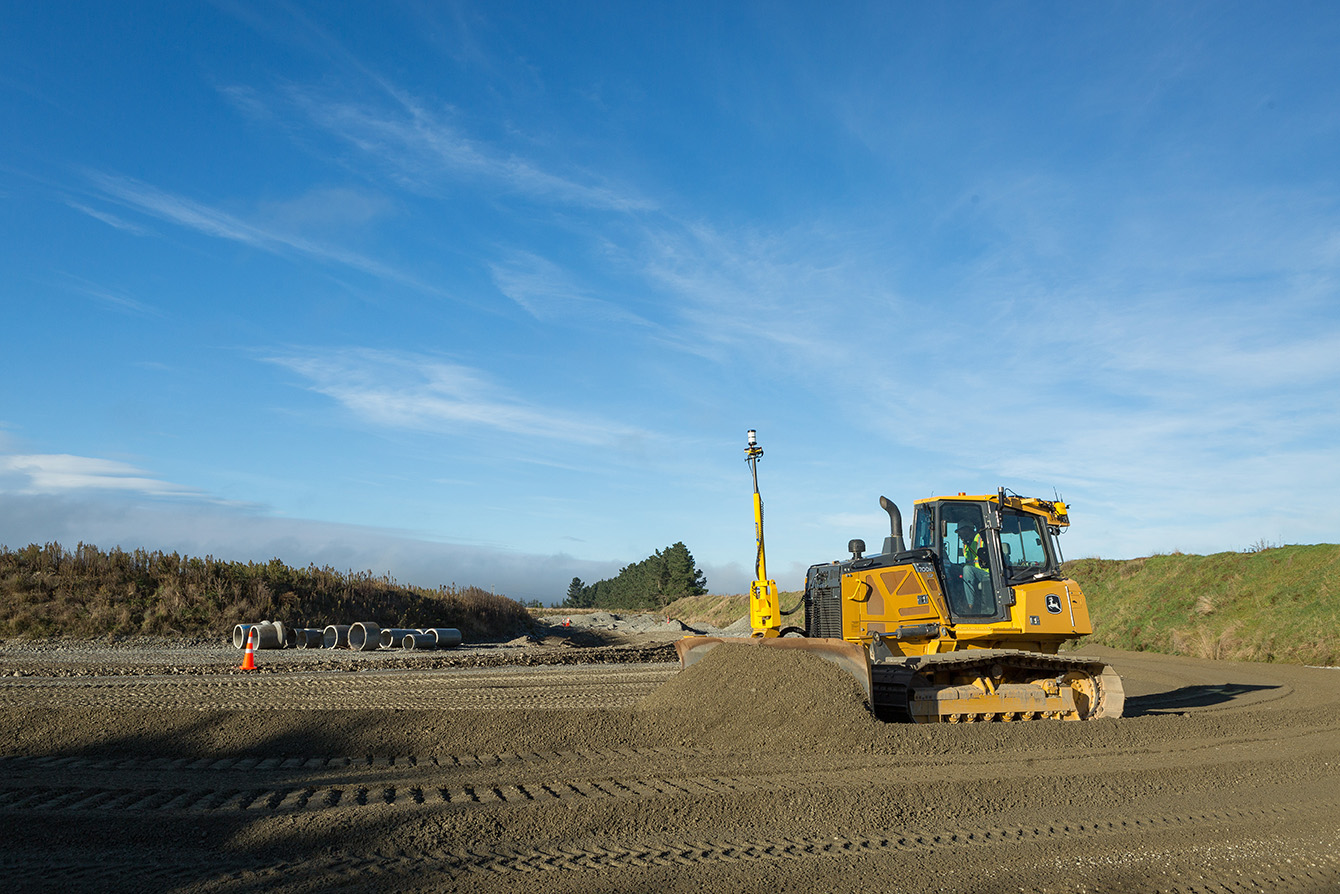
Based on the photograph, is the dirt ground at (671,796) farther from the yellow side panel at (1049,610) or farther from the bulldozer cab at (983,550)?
the bulldozer cab at (983,550)

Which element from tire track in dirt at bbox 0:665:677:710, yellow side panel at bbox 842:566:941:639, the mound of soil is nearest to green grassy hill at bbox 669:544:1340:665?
yellow side panel at bbox 842:566:941:639

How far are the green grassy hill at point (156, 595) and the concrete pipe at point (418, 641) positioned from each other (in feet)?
10.8

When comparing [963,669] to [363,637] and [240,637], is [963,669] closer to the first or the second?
[363,637]

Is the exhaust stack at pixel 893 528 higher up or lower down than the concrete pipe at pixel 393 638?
higher up

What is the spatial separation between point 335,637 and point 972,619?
54.9 ft

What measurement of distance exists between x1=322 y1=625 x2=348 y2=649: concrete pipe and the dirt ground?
33.3ft

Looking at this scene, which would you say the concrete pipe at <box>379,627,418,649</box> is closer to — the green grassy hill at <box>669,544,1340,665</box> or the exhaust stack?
the exhaust stack

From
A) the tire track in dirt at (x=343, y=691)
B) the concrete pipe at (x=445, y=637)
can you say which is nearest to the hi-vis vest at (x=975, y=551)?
the tire track in dirt at (x=343, y=691)

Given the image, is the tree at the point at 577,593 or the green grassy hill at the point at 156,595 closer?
the green grassy hill at the point at 156,595

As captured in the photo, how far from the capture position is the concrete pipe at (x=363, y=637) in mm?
21922

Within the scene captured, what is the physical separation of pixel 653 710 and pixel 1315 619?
19064 millimetres

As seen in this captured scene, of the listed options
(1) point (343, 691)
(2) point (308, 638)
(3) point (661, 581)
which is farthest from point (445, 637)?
(3) point (661, 581)

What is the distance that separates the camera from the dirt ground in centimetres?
490

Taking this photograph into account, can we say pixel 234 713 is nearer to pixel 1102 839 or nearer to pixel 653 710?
pixel 653 710
